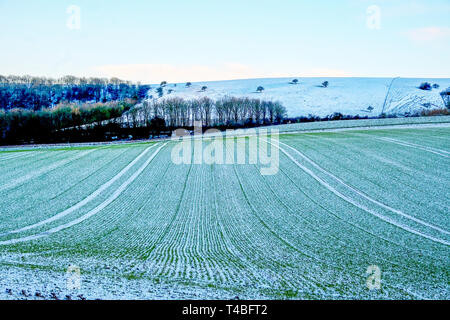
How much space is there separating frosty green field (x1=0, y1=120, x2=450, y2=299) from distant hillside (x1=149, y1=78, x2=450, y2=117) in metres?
38.1

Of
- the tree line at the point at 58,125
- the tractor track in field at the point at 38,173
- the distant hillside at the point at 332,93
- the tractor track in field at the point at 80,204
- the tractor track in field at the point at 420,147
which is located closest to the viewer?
the tractor track in field at the point at 80,204

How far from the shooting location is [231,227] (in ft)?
48.9

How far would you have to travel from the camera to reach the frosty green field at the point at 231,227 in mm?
8906

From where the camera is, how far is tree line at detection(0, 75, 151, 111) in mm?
71938

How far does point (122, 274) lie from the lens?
372 inches

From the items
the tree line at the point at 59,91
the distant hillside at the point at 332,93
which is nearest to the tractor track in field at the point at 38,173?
the distant hillside at the point at 332,93

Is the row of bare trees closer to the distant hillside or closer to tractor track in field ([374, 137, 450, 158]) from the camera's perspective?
the distant hillside

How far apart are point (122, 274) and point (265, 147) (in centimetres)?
2781

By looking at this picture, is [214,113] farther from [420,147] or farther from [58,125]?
[420,147]

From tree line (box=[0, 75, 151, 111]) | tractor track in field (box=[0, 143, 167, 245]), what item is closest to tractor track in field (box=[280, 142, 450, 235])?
tractor track in field (box=[0, 143, 167, 245])

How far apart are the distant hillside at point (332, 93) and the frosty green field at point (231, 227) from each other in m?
38.1

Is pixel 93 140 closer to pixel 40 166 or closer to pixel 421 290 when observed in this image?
pixel 40 166

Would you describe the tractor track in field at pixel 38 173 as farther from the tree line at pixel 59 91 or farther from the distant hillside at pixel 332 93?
the tree line at pixel 59 91

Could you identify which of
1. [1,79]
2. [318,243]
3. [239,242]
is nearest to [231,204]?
[239,242]
